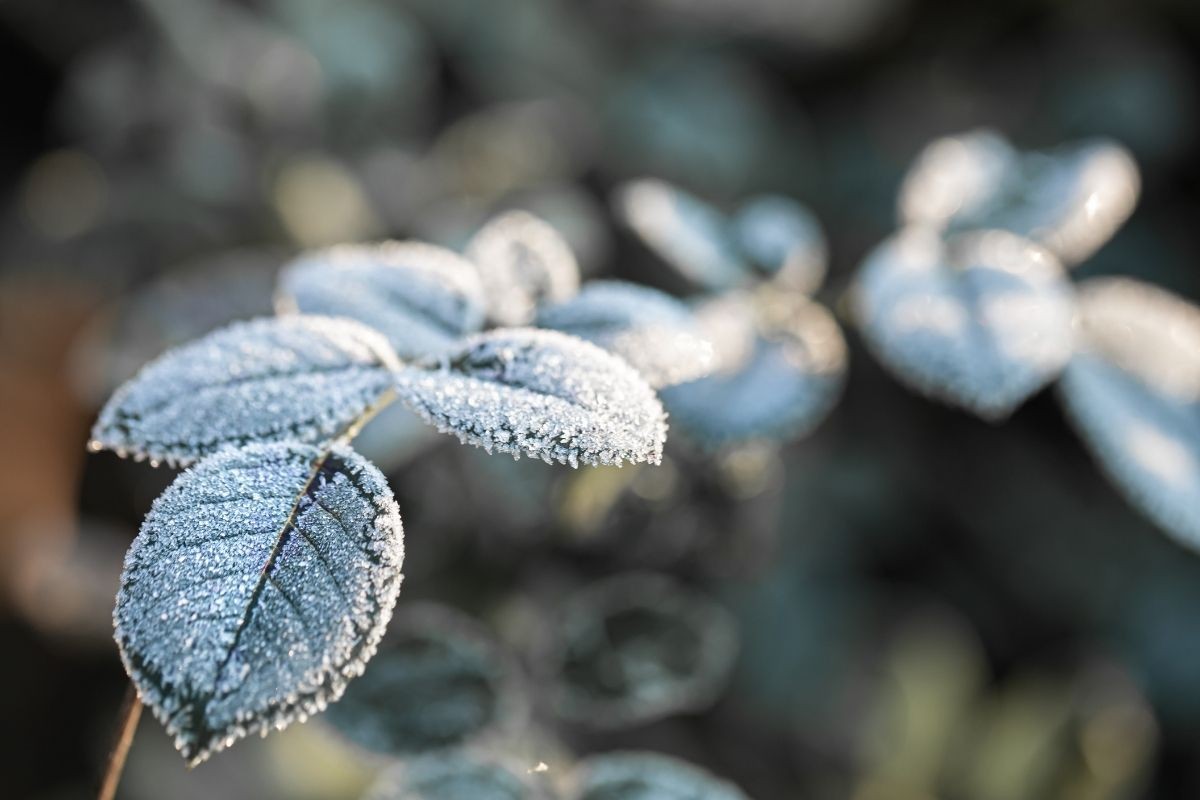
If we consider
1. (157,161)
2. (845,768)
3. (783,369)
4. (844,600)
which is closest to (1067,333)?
(783,369)

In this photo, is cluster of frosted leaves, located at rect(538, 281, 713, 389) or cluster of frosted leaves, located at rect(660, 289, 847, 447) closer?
cluster of frosted leaves, located at rect(538, 281, 713, 389)

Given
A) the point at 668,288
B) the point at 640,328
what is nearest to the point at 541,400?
the point at 640,328

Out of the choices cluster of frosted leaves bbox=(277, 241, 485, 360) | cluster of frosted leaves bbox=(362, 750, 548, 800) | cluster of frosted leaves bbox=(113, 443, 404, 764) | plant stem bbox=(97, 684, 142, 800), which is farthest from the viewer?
cluster of frosted leaves bbox=(362, 750, 548, 800)

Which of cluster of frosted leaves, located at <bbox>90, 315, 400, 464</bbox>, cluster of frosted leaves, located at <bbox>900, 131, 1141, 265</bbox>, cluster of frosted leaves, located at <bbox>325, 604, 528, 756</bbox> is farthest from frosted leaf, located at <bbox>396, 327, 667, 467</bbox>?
cluster of frosted leaves, located at <bbox>900, 131, 1141, 265</bbox>

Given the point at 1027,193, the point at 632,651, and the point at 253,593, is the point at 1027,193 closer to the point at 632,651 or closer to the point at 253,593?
the point at 632,651

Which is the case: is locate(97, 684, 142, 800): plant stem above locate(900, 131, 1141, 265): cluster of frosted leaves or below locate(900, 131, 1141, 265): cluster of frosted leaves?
below

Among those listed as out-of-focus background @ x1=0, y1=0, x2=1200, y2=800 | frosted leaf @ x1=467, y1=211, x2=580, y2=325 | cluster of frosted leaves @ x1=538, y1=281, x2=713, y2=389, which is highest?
cluster of frosted leaves @ x1=538, y1=281, x2=713, y2=389

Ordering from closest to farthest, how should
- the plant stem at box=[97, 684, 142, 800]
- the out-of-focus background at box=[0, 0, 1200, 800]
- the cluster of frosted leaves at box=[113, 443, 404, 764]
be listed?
the cluster of frosted leaves at box=[113, 443, 404, 764] → the plant stem at box=[97, 684, 142, 800] → the out-of-focus background at box=[0, 0, 1200, 800]

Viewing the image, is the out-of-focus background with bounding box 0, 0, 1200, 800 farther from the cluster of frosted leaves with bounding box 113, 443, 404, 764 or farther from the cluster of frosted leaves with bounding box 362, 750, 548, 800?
the cluster of frosted leaves with bounding box 113, 443, 404, 764
